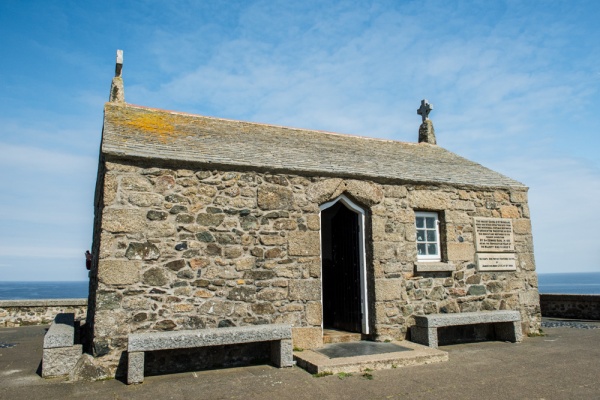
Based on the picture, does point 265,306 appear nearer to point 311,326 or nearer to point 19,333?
point 311,326

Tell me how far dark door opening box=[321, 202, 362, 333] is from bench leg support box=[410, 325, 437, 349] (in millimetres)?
1019

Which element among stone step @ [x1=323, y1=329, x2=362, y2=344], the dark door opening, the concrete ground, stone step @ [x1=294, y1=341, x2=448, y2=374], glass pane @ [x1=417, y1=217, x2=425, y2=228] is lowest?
the concrete ground

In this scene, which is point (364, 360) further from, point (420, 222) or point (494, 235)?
point (494, 235)

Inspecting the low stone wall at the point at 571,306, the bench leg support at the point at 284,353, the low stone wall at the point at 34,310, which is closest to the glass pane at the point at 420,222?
the bench leg support at the point at 284,353

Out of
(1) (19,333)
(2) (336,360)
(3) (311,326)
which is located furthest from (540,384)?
(1) (19,333)

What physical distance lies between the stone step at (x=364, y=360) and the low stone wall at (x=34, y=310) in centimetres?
839

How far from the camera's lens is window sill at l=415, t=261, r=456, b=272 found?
822 cm

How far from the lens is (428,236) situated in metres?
8.88

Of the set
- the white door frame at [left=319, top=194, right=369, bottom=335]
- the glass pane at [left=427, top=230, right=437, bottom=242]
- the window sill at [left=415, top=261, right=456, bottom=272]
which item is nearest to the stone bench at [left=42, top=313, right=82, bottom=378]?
the white door frame at [left=319, top=194, right=369, bottom=335]

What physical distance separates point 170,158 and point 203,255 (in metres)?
1.66

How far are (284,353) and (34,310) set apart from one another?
9.53 m

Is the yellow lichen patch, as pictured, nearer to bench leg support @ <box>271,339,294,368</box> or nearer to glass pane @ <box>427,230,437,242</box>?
bench leg support @ <box>271,339,294,368</box>

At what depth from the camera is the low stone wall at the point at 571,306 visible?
12.1 metres

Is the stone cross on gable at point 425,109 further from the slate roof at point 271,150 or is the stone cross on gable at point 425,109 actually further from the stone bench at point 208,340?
the stone bench at point 208,340
